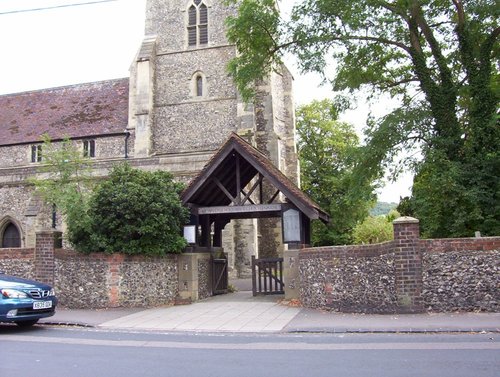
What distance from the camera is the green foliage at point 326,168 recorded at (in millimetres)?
35156

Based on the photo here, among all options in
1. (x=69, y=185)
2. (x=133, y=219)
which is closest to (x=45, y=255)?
(x=133, y=219)

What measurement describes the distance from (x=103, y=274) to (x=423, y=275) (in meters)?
7.96

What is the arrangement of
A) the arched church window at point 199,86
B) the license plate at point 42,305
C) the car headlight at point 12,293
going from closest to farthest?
the car headlight at point 12,293
the license plate at point 42,305
the arched church window at point 199,86

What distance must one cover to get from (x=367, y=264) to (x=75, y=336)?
20.3ft

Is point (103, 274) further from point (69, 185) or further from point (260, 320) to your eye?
point (260, 320)

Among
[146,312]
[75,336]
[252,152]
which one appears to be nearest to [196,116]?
[252,152]

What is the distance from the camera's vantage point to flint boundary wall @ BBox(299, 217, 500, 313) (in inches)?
389

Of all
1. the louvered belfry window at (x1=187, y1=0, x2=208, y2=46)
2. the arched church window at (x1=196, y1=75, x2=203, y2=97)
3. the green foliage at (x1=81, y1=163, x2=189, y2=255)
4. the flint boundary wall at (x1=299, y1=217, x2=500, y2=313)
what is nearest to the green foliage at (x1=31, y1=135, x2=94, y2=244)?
the green foliage at (x1=81, y1=163, x2=189, y2=255)

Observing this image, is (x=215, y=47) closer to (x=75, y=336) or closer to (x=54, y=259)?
(x=54, y=259)

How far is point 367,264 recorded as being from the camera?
10.8m

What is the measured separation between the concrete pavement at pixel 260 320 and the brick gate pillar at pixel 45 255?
1.22 meters

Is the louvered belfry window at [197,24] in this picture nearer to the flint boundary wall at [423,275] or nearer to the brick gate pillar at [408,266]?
the flint boundary wall at [423,275]

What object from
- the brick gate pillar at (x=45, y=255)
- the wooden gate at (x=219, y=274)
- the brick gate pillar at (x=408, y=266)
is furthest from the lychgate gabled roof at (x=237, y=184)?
the brick gate pillar at (x=45, y=255)

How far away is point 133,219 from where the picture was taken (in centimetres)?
1302
